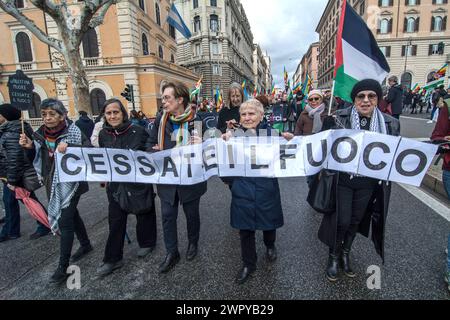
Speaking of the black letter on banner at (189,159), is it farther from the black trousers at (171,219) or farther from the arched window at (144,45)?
the arched window at (144,45)

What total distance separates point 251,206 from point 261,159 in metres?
0.52

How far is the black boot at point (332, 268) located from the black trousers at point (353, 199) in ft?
1.07

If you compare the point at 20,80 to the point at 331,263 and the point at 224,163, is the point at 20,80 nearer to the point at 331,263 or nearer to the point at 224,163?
the point at 224,163

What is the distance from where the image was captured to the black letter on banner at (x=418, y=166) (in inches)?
90.7

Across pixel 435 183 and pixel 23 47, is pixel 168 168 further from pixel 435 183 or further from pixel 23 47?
pixel 23 47

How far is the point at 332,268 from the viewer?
2484mm

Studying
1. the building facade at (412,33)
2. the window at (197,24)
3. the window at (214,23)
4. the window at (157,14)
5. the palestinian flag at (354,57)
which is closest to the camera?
the palestinian flag at (354,57)

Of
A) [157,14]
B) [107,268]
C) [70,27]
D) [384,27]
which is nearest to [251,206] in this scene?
[107,268]

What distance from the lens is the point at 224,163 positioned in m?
2.75

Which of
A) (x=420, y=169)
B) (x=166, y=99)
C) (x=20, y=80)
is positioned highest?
(x=20, y=80)

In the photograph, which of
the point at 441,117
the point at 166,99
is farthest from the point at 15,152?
the point at 441,117

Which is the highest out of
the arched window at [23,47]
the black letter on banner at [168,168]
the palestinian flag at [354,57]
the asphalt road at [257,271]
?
the arched window at [23,47]

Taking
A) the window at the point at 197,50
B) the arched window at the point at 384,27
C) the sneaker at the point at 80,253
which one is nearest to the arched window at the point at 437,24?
the arched window at the point at 384,27

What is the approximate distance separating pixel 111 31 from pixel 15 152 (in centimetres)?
2264
